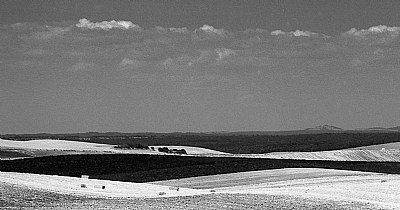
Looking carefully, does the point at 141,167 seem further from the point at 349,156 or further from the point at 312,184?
the point at 349,156

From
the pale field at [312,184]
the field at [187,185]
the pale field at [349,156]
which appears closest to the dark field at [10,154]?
the field at [187,185]

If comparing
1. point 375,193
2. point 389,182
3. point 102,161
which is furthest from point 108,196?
point 102,161

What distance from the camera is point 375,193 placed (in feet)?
91.6

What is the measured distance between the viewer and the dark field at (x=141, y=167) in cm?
3953

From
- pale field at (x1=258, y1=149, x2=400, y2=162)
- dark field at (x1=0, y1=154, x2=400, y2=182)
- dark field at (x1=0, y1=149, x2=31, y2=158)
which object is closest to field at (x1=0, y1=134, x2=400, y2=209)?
dark field at (x1=0, y1=154, x2=400, y2=182)

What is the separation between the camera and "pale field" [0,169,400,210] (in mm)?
22562

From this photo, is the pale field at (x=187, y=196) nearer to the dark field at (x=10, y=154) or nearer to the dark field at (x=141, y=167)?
the dark field at (x=141, y=167)

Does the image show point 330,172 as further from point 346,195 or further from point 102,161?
point 102,161

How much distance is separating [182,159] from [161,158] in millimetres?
1698

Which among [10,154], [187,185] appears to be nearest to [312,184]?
[187,185]

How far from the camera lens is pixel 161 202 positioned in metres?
23.1

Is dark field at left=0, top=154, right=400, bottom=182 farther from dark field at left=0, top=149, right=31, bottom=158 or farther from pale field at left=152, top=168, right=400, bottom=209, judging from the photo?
dark field at left=0, top=149, right=31, bottom=158

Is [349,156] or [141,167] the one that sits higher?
[349,156]

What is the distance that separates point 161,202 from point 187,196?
1.77 m
